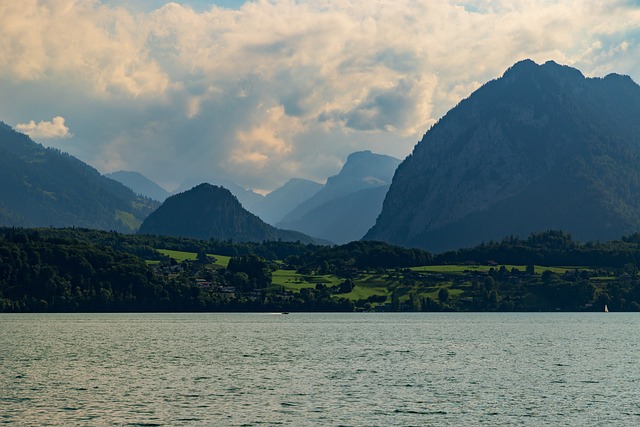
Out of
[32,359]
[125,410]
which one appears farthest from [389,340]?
[125,410]

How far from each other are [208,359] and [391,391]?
→ 48.1 meters

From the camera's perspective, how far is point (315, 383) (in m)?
106

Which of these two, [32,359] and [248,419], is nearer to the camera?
[248,419]

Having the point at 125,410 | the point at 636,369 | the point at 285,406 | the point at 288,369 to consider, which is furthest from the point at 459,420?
the point at 636,369

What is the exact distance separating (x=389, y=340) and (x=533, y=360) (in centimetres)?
5188

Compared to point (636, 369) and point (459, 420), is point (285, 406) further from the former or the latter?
point (636, 369)

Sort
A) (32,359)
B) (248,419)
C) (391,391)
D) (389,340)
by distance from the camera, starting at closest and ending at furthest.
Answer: (248,419) → (391,391) → (32,359) → (389,340)

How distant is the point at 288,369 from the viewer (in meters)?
123

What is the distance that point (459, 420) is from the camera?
259 feet

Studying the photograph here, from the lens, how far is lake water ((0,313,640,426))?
80.8m

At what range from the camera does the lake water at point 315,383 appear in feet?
265

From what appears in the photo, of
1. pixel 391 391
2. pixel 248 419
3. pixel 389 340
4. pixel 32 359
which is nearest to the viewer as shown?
pixel 248 419

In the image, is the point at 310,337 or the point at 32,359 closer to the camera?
the point at 32,359

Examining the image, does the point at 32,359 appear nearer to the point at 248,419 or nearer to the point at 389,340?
the point at 248,419
